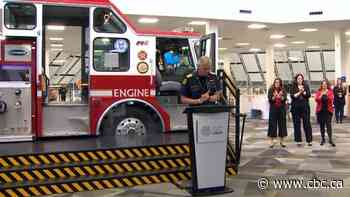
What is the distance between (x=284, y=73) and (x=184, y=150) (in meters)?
29.2

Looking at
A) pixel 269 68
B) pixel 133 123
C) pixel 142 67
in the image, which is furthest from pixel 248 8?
pixel 133 123

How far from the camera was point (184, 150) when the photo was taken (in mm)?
7121

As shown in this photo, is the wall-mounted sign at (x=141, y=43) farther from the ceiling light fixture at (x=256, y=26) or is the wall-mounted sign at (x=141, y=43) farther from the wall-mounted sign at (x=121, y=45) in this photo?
the ceiling light fixture at (x=256, y=26)

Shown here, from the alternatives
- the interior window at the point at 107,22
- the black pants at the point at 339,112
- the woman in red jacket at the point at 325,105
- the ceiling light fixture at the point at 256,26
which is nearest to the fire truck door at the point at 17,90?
the interior window at the point at 107,22

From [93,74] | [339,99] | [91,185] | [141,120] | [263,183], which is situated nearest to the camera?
[91,185]

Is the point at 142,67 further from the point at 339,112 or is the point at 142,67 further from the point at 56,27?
the point at 339,112

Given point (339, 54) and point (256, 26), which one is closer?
point (256, 26)

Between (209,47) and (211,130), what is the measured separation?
115 inches

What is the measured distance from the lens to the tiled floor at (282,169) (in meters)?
6.25

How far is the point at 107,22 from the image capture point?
8.24 m

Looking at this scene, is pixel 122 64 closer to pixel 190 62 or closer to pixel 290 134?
pixel 190 62

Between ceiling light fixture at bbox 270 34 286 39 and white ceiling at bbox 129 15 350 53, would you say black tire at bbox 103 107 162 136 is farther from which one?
ceiling light fixture at bbox 270 34 286 39

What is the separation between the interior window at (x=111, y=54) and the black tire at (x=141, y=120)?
0.76 meters

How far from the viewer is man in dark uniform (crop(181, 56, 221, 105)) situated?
6.21m
